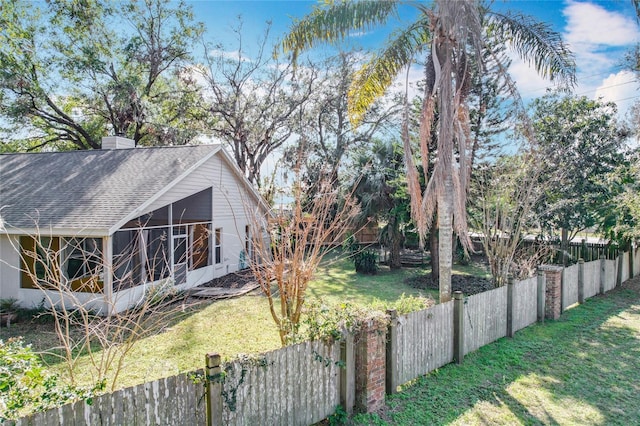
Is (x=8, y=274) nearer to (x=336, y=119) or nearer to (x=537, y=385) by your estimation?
(x=537, y=385)

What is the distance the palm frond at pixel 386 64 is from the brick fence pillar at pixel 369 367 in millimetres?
6427

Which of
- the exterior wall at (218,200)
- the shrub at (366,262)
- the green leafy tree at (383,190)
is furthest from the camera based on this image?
the shrub at (366,262)

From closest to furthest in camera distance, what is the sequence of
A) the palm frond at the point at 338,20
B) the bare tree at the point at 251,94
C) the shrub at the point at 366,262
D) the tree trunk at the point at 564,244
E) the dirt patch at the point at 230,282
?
1. the palm frond at the point at 338,20
2. the dirt patch at the point at 230,282
3. the tree trunk at the point at 564,244
4. the shrub at the point at 366,262
5. the bare tree at the point at 251,94

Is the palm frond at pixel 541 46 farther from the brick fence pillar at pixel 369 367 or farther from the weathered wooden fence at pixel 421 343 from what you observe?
the brick fence pillar at pixel 369 367

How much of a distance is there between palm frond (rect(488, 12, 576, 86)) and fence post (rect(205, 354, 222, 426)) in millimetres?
9482

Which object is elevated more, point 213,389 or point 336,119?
point 336,119

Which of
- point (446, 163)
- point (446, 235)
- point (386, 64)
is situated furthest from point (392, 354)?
point (386, 64)

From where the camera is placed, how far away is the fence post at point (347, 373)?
500cm

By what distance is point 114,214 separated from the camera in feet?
33.7

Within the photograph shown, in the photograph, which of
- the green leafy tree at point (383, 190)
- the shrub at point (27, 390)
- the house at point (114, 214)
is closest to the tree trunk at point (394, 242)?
the green leafy tree at point (383, 190)

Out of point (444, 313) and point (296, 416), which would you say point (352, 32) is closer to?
point (444, 313)

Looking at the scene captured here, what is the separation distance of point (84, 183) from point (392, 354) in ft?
38.4

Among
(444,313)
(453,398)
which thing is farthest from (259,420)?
(444,313)

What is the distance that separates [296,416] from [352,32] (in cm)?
793
